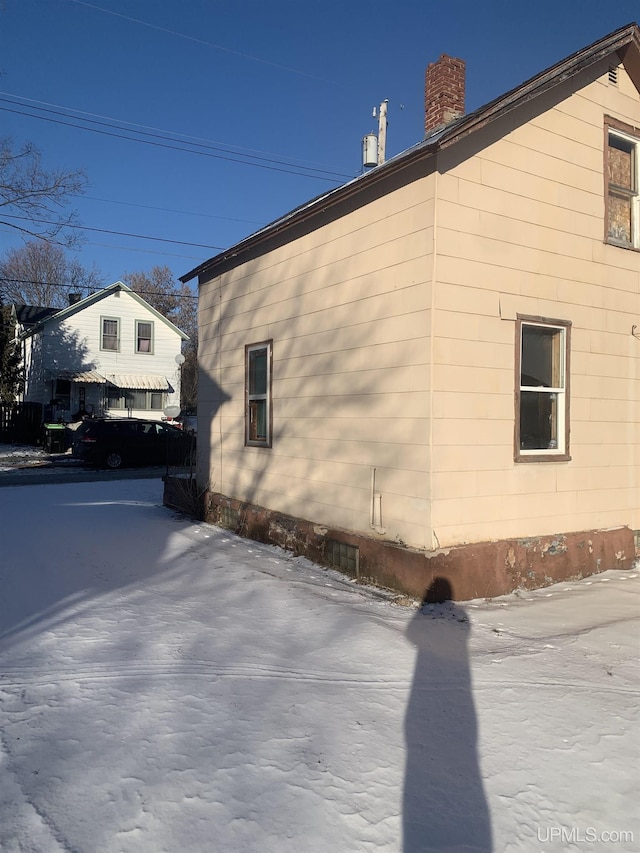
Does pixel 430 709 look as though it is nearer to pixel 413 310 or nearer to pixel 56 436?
pixel 413 310

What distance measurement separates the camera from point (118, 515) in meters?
9.88

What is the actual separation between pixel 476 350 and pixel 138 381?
24498mm

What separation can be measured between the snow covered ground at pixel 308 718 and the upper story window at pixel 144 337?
2411 centimetres

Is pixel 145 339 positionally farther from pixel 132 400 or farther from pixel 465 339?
pixel 465 339

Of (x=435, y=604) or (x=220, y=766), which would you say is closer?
(x=220, y=766)

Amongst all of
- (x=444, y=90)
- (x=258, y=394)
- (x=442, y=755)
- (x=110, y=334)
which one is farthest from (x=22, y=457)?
(x=442, y=755)

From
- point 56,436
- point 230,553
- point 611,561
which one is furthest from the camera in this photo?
point 56,436

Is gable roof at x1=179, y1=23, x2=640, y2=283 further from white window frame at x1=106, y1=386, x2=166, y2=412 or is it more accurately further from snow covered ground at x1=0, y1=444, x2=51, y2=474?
white window frame at x1=106, y1=386, x2=166, y2=412

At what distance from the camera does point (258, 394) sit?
8.95m

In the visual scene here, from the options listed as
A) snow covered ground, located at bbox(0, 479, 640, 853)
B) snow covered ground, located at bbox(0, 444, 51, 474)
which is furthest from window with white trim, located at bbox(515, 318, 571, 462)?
snow covered ground, located at bbox(0, 444, 51, 474)

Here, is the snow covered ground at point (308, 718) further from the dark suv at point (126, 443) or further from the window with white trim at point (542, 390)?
the dark suv at point (126, 443)

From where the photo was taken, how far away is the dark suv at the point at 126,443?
61.5ft

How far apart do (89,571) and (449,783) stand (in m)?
4.62

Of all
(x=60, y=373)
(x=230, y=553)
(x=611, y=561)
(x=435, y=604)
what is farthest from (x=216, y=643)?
(x=60, y=373)
